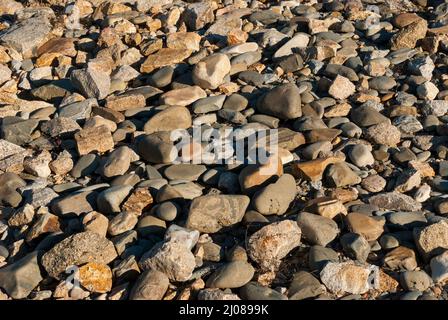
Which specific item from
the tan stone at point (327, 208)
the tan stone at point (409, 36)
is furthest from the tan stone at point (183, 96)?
the tan stone at point (409, 36)

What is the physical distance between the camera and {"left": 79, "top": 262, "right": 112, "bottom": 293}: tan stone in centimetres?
334

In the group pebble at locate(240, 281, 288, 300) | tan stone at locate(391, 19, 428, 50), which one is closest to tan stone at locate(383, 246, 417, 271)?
pebble at locate(240, 281, 288, 300)

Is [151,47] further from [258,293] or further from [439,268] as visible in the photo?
[439,268]

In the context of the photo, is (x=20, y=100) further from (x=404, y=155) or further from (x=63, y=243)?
(x=404, y=155)

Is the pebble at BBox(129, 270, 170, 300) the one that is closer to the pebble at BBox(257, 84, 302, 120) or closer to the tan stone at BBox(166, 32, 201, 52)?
the pebble at BBox(257, 84, 302, 120)

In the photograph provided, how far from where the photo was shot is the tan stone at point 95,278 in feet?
11.0

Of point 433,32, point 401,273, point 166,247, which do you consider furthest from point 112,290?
point 433,32

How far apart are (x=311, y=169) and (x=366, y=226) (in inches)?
24.4

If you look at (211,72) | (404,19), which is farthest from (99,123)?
(404,19)

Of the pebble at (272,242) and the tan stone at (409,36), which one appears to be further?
the tan stone at (409,36)

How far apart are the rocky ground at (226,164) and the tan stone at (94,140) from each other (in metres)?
0.01

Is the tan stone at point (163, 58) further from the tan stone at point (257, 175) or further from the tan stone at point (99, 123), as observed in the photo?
the tan stone at point (257, 175)

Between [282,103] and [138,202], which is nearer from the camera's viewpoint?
[138,202]

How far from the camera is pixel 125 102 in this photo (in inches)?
194
